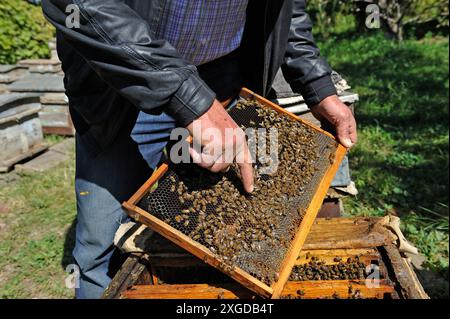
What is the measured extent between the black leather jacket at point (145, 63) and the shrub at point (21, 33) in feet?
17.6

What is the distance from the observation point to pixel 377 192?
14.2 feet

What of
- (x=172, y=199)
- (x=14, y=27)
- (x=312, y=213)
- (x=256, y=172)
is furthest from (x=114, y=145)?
(x=14, y=27)

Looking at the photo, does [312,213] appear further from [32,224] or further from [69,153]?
[69,153]

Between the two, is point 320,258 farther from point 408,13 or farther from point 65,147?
point 408,13

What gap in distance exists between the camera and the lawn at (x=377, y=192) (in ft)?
11.1

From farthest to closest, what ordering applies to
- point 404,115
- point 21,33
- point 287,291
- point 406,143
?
point 21,33
point 404,115
point 406,143
point 287,291

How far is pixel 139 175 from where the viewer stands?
240 cm

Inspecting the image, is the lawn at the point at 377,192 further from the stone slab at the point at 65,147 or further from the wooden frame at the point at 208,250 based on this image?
the wooden frame at the point at 208,250

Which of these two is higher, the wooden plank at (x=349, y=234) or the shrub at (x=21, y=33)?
the wooden plank at (x=349, y=234)

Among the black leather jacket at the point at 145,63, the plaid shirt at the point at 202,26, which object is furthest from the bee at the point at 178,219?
the plaid shirt at the point at 202,26

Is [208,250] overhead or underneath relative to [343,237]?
overhead

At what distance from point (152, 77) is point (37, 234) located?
8.49 ft

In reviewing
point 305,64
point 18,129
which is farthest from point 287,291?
point 18,129

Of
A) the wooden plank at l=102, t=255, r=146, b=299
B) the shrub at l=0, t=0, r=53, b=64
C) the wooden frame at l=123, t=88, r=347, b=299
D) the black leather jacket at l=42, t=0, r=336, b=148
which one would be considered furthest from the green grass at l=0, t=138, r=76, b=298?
the shrub at l=0, t=0, r=53, b=64
